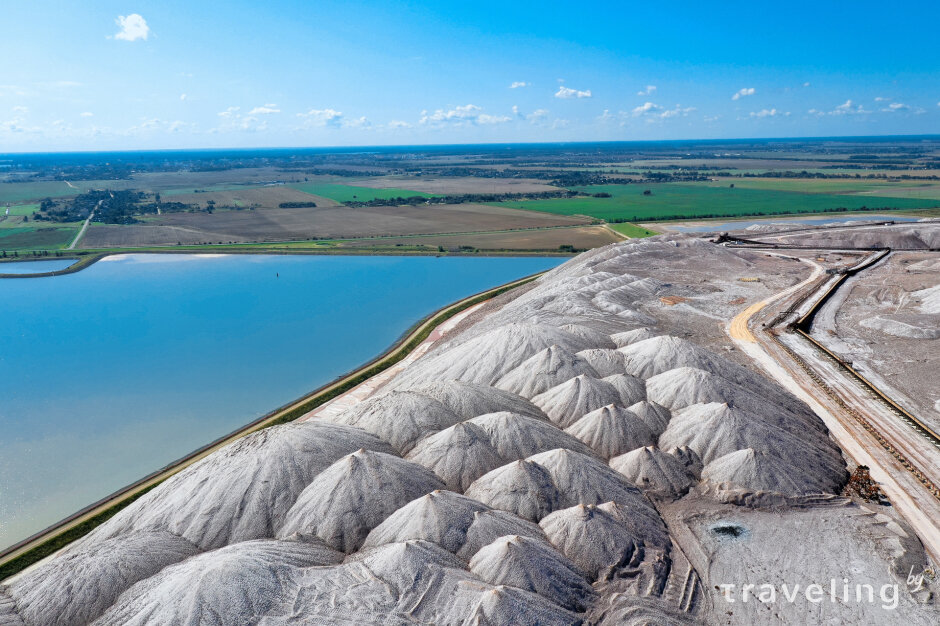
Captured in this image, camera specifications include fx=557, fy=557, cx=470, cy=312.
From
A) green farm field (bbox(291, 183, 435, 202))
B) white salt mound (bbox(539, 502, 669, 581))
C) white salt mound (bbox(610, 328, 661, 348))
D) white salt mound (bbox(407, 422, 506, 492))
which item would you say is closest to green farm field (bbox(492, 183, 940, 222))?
green farm field (bbox(291, 183, 435, 202))

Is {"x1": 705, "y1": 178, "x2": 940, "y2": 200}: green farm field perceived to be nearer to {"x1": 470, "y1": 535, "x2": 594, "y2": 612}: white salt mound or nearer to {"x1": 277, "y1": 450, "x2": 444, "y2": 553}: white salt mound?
{"x1": 470, "y1": 535, "x2": 594, "y2": 612}: white salt mound

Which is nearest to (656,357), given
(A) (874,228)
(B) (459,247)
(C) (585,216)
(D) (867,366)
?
(D) (867,366)

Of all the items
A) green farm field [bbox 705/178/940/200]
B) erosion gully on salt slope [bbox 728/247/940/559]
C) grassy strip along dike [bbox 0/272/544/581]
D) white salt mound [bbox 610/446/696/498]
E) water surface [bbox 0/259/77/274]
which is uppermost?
green farm field [bbox 705/178/940/200]

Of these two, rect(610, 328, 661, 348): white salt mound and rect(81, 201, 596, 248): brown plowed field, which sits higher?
rect(610, 328, 661, 348): white salt mound

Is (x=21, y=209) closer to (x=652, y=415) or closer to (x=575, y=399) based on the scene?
(x=575, y=399)

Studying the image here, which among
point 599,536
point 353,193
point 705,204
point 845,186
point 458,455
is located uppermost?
A: point 845,186

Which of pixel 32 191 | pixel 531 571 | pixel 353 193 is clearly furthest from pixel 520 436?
pixel 32 191
